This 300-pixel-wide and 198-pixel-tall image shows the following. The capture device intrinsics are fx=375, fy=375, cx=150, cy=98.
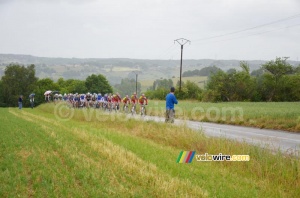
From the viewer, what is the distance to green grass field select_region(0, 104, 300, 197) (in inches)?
301

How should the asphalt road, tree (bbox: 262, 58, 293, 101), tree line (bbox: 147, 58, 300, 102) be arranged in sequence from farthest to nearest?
tree (bbox: 262, 58, 293, 101) → tree line (bbox: 147, 58, 300, 102) → the asphalt road

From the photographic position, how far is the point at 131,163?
32.4ft

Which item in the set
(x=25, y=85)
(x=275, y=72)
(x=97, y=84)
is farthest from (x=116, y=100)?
(x=25, y=85)

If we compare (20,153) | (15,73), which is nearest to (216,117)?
(20,153)

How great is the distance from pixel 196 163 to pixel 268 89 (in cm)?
5744

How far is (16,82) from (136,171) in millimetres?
110539

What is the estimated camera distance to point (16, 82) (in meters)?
112

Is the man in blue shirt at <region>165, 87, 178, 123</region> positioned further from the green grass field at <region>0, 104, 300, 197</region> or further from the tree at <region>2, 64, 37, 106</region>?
the tree at <region>2, 64, 37, 106</region>

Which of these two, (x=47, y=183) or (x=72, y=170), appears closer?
(x=47, y=183)

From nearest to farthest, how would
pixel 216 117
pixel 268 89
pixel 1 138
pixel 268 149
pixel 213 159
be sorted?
1. pixel 268 149
2. pixel 213 159
3. pixel 1 138
4. pixel 216 117
5. pixel 268 89

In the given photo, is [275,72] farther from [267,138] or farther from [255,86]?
[267,138]

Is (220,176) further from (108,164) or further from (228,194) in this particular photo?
(108,164)

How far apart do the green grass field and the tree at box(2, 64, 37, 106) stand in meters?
102

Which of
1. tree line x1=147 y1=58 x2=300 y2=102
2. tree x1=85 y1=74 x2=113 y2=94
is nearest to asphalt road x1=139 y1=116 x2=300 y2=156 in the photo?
tree line x1=147 y1=58 x2=300 y2=102
